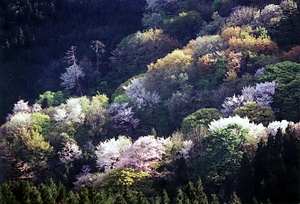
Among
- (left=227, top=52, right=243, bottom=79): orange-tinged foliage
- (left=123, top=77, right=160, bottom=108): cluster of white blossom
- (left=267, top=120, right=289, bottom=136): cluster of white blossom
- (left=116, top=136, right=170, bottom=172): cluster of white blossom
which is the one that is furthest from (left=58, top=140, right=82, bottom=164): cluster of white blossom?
(left=267, top=120, right=289, bottom=136): cluster of white blossom

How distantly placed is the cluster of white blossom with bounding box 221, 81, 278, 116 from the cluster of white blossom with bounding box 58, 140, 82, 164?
463 inches

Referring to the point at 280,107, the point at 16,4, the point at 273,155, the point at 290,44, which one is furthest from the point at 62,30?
the point at 273,155

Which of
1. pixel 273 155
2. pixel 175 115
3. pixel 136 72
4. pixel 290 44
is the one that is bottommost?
pixel 273 155

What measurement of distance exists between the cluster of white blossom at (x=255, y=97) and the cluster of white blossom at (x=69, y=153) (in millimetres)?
11763

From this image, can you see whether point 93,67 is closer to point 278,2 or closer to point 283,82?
point 278,2

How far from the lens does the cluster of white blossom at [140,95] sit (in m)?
52.2

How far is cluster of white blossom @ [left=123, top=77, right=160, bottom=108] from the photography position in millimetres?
52188

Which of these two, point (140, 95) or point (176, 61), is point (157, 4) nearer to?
point (176, 61)

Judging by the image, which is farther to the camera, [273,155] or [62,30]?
[62,30]

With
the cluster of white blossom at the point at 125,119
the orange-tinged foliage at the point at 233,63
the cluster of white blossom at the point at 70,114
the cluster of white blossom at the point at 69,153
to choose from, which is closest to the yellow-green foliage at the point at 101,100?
the cluster of white blossom at the point at 70,114

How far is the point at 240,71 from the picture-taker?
5122 cm

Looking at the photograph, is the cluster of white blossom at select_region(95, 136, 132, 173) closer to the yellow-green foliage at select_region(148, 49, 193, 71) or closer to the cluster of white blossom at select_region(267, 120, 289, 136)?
the cluster of white blossom at select_region(267, 120, 289, 136)

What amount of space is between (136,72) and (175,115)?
1206 cm

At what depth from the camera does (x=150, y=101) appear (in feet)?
172
